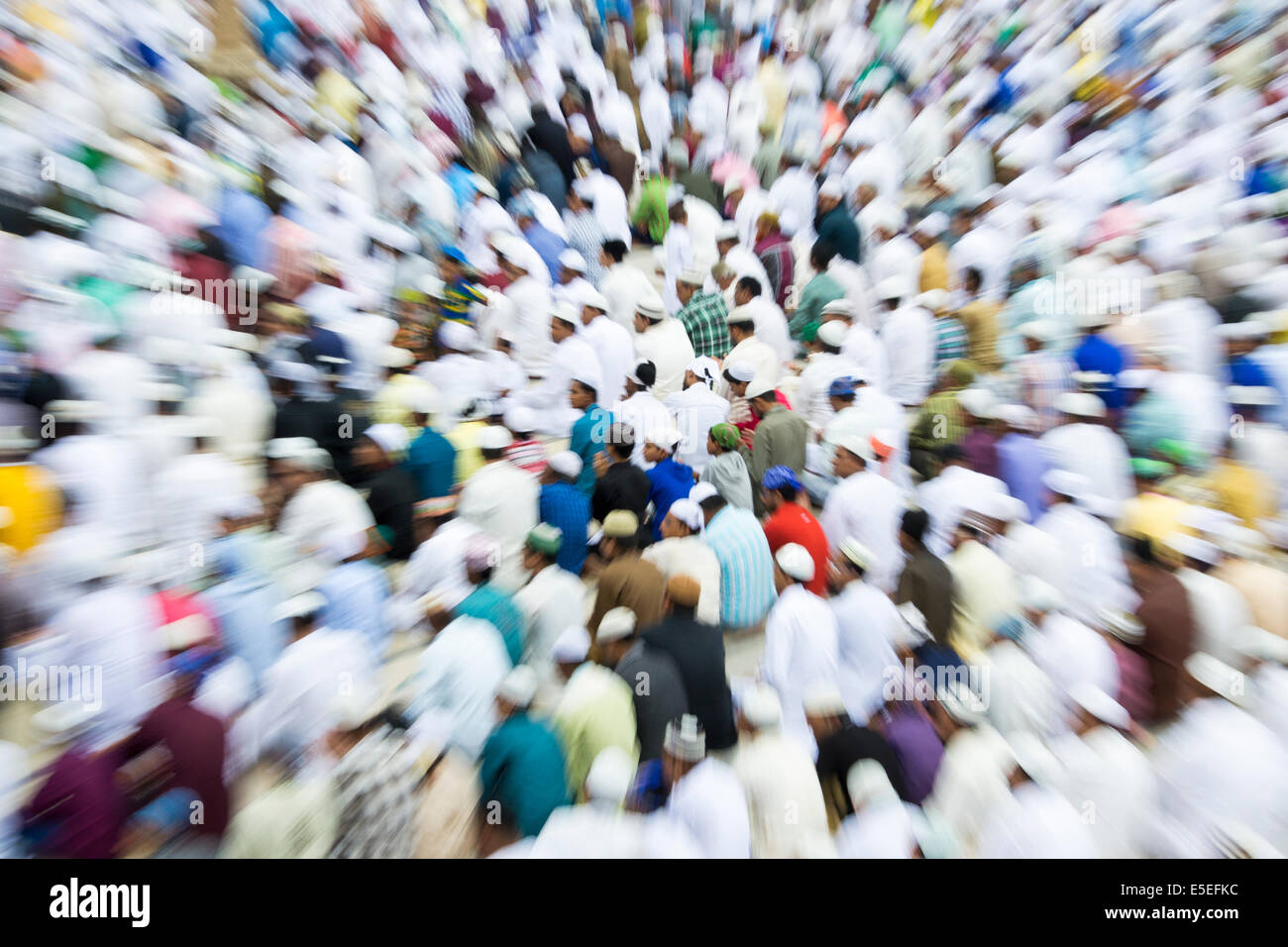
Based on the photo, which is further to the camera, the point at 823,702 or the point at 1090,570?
the point at 1090,570

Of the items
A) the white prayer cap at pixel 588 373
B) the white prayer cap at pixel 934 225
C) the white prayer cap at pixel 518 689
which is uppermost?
the white prayer cap at pixel 934 225

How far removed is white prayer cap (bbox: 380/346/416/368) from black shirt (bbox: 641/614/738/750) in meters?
2.85

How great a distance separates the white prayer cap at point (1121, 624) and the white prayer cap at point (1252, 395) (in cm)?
195

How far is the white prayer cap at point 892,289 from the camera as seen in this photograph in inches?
209

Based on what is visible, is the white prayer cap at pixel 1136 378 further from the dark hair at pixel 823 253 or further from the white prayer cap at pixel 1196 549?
the dark hair at pixel 823 253

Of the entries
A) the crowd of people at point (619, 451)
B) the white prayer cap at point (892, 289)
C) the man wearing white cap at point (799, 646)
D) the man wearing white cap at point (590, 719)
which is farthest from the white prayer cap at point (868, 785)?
the white prayer cap at point (892, 289)

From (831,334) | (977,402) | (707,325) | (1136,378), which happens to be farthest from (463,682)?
(1136,378)

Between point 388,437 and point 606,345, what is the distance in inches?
80.0

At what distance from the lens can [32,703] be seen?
7.56 ft

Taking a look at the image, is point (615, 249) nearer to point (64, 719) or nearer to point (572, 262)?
point (572, 262)

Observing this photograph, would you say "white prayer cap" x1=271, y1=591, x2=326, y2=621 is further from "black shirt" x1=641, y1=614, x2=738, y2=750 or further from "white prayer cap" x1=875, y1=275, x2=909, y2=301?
"white prayer cap" x1=875, y1=275, x2=909, y2=301

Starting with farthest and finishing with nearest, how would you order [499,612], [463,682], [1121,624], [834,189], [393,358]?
[834,189] < [393,358] < [1121,624] < [499,612] < [463,682]

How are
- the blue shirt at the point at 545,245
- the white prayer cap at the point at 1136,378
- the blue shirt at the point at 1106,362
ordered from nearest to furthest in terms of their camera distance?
the white prayer cap at the point at 1136,378
the blue shirt at the point at 1106,362
the blue shirt at the point at 545,245

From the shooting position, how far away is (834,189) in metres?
6.49
